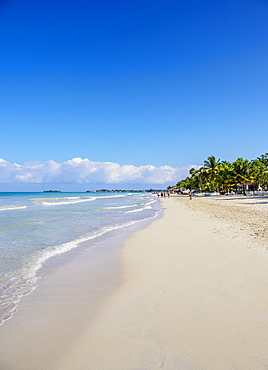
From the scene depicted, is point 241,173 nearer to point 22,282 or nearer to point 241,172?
point 241,172

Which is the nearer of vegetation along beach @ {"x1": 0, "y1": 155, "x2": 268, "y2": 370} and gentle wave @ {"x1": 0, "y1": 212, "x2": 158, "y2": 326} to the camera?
vegetation along beach @ {"x1": 0, "y1": 155, "x2": 268, "y2": 370}

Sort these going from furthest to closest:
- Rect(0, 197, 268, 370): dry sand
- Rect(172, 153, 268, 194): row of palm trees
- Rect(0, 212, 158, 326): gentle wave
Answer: Rect(172, 153, 268, 194): row of palm trees, Rect(0, 212, 158, 326): gentle wave, Rect(0, 197, 268, 370): dry sand

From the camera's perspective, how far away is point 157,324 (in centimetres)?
335

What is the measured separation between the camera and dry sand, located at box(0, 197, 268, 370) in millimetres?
2662

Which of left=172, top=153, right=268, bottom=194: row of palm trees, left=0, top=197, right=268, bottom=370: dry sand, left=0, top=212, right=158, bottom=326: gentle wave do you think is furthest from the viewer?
left=172, top=153, right=268, bottom=194: row of palm trees

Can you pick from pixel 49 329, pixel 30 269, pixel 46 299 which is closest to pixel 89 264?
pixel 30 269

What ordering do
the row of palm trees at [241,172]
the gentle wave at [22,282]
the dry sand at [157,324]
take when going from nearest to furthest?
the dry sand at [157,324], the gentle wave at [22,282], the row of palm trees at [241,172]

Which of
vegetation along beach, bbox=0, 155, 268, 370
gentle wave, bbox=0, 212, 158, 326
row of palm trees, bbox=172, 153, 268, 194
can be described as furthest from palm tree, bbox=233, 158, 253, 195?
gentle wave, bbox=0, 212, 158, 326

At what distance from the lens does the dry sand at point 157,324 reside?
266 cm

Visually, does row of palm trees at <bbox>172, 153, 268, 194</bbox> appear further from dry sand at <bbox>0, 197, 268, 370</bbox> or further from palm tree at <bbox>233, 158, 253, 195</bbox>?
dry sand at <bbox>0, 197, 268, 370</bbox>

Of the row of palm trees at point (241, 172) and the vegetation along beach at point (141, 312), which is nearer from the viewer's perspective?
the vegetation along beach at point (141, 312)

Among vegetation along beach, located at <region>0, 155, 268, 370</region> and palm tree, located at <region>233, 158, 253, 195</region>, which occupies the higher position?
palm tree, located at <region>233, 158, 253, 195</region>

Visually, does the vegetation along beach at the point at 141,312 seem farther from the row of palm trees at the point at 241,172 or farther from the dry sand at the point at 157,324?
the row of palm trees at the point at 241,172

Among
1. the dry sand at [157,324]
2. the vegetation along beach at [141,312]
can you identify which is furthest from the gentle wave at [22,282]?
the dry sand at [157,324]
